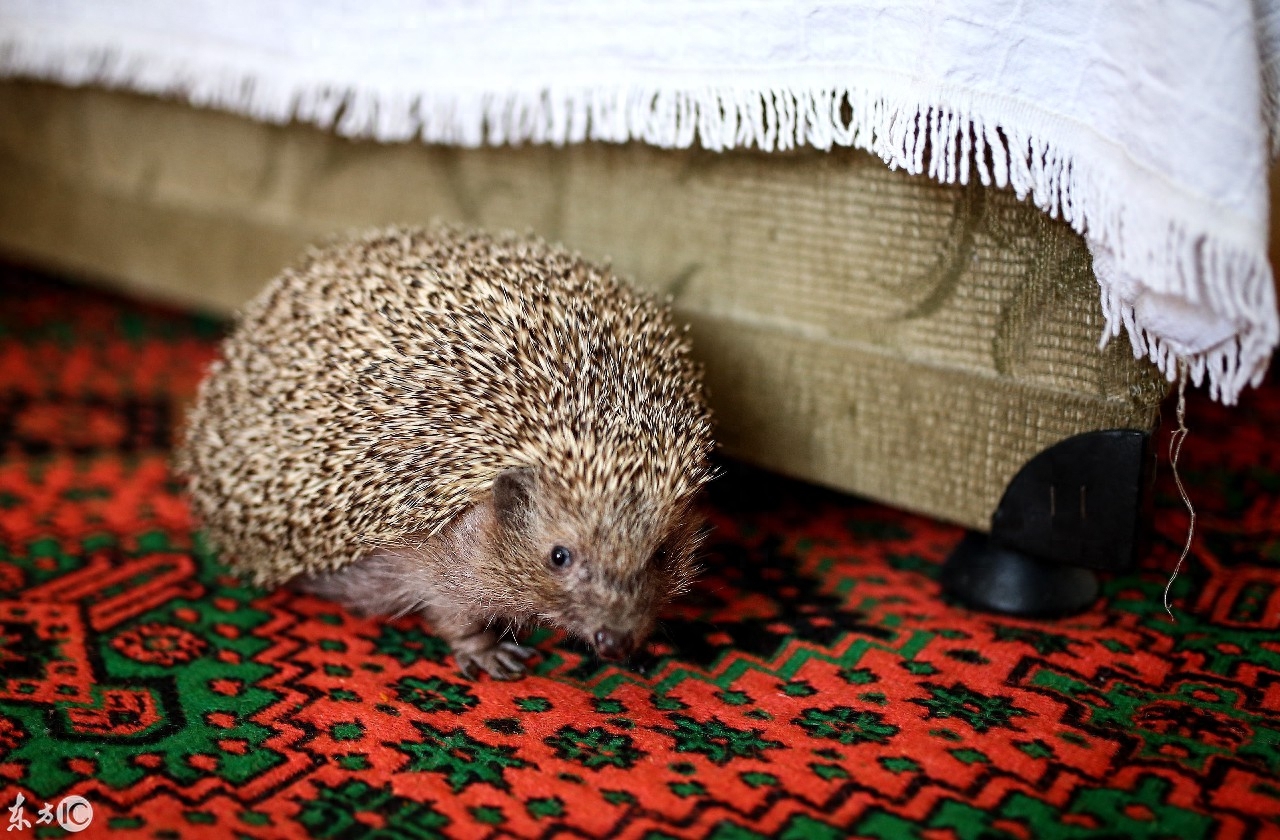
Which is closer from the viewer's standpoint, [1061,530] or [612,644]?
[612,644]

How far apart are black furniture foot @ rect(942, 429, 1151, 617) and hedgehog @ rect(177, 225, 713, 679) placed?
0.55 m

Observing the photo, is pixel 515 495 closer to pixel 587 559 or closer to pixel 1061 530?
pixel 587 559

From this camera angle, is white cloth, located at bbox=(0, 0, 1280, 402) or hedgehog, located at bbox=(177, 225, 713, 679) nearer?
white cloth, located at bbox=(0, 0, 1280, 402)

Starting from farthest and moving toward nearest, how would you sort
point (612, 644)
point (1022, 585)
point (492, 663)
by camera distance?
point (1022, 585)
point (492, 663)
point (612, 644)

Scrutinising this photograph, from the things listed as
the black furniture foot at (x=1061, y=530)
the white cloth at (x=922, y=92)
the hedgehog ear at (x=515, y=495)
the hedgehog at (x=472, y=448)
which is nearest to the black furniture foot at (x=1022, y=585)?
the black furniture foot at (x=1061, y=530)

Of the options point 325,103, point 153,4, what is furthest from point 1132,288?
point 153,4

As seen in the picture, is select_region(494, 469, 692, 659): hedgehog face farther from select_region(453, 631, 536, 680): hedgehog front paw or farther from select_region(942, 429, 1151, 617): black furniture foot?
select_region(942, 429, 1151, 617): black furniture foot

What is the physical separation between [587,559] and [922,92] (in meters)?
0.85

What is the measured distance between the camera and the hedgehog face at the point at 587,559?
1.54m

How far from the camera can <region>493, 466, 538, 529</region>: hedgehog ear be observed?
1610 mm

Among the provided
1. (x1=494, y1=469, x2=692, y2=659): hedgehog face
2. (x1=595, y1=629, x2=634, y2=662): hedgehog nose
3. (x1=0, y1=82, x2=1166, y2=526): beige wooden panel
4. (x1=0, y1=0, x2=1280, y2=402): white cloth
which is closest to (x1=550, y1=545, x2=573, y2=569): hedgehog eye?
(x1=494, y1=469, x2=692, y2=659): hedgehog face

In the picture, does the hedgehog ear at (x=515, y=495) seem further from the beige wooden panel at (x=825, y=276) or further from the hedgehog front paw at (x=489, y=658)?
the beige wooden panel at (x=825, y=276)

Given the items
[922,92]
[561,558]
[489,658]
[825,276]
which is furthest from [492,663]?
[922,92]

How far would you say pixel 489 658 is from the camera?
68.6 inches
